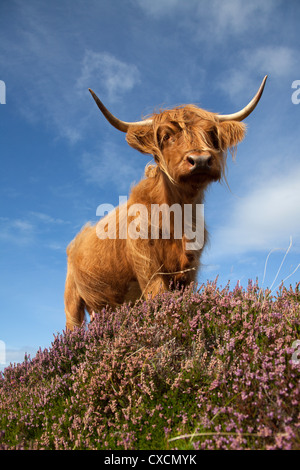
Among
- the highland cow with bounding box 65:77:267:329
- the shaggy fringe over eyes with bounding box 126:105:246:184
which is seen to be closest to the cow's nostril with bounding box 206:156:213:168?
the highland cow with bounding box 65:77:267:329

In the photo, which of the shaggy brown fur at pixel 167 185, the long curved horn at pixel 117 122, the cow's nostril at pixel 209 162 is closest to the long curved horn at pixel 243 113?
the shaggy brown fur at pixel 167 185

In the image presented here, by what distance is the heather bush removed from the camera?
2.23 metres

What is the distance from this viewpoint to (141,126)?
526 centimetres

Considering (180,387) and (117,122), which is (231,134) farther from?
(180,387)

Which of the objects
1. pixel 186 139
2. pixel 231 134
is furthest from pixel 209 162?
pixel 231 134

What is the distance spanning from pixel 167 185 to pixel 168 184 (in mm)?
23

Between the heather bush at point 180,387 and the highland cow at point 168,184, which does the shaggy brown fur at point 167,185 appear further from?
the heather bush at point 180,387

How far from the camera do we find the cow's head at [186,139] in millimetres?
4453

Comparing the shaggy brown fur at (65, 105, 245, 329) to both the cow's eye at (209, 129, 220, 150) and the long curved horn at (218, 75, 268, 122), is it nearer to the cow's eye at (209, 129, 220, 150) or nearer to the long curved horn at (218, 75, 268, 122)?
the cow's eye at (209, 129, 220, 150)

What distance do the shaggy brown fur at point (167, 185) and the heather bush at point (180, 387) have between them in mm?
1159

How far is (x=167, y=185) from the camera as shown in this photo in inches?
203

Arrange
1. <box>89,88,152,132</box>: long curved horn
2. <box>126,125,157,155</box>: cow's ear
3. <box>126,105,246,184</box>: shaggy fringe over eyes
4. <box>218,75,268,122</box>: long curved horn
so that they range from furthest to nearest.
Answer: <box>218,75,268,122</box>: long curved horn < <box>89,88,152,132</box>: long curved horn < <box>126,125,157,155</box>: cow's ear < <box>126,105,246,184</box>: shaggy fringe over eyes
